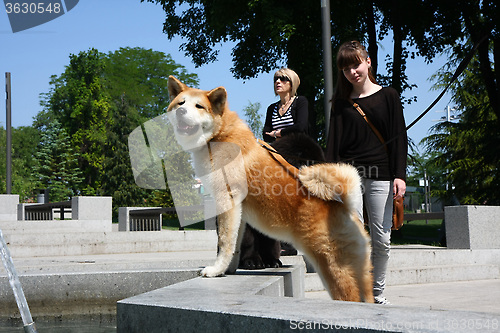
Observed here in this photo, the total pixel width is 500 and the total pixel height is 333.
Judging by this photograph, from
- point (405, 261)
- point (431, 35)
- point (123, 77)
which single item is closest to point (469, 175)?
point (431, 35)

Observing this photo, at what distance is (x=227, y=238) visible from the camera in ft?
12.5

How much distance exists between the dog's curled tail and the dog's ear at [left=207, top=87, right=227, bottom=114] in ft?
2.61

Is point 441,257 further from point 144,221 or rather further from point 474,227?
point 144,221

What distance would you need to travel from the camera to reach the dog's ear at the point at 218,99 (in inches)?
147

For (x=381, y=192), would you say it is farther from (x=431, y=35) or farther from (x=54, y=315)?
(x=431, y=35)

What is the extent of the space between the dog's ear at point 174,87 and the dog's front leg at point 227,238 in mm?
1008

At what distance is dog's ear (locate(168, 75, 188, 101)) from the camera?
12.7 feet

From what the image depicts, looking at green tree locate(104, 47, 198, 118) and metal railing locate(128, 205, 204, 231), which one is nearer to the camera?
metal railing locate(128, 205, 204, 231)

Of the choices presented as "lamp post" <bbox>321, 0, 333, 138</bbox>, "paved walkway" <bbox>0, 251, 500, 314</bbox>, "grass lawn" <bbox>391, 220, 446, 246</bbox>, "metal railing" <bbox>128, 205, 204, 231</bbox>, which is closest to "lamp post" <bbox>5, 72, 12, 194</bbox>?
"metal railing" <bbox>128, 205, 204, 231</bbox>

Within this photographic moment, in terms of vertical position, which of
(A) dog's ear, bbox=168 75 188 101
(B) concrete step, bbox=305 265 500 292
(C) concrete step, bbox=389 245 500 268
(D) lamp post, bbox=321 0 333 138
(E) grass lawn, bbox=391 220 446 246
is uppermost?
(D) lamp post, bbox=321 0 333 138

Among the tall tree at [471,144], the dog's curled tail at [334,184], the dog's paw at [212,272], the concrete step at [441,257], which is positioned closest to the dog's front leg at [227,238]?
the dog's paw at [212,272]

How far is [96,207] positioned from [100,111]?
33.8 metres

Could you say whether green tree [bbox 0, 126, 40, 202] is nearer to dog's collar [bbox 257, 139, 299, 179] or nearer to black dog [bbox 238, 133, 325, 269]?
black dog [bbox 238, 133, 325, 269]

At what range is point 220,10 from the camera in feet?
57.3
